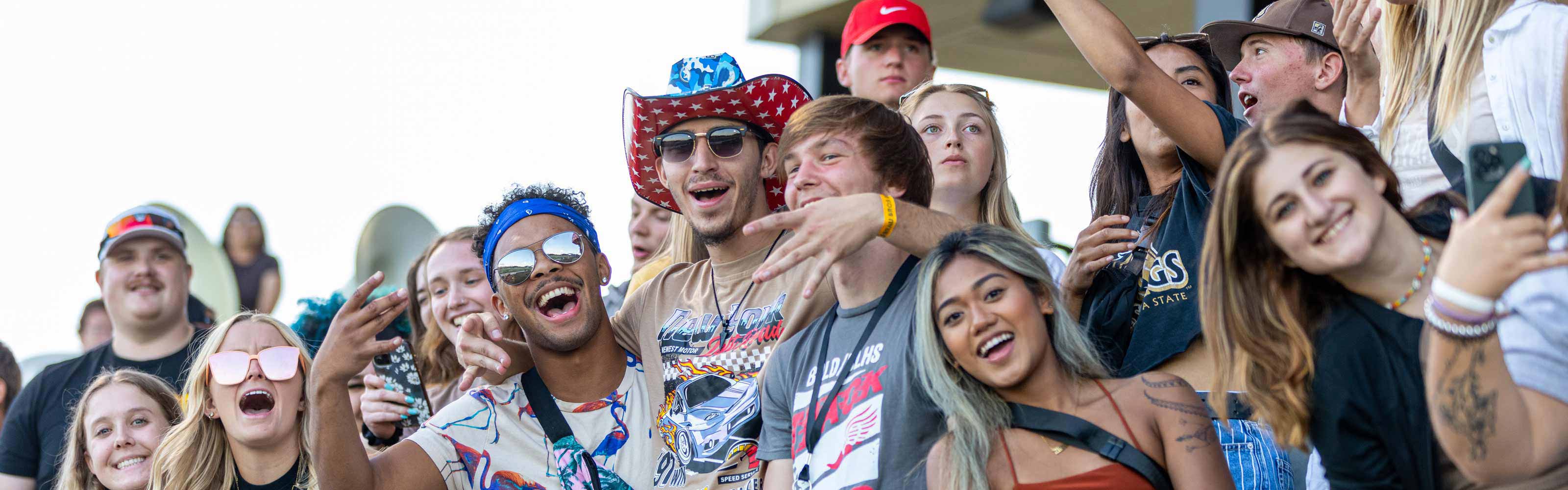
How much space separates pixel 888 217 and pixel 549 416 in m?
1.37

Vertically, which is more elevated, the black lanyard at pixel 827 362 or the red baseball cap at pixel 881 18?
the red baseball cap at pixel 881 18

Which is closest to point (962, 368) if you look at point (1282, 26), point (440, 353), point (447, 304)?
point (1282, 26)

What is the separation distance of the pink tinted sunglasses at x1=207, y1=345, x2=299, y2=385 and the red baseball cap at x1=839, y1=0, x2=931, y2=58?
2623mm

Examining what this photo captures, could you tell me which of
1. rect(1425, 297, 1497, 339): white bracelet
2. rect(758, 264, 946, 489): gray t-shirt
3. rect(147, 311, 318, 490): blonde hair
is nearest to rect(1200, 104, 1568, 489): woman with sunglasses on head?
rect(1425, 297, 1497, 339): white bracelet

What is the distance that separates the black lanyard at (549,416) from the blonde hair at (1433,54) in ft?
7.36

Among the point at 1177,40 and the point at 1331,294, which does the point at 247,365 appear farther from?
the point at 1331,294

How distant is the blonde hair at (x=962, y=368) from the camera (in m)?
2.61

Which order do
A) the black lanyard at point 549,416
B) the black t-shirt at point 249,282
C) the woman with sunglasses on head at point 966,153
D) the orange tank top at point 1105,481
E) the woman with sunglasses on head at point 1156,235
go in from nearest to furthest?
the orange tank top at point 1105,481 → the woman with sunglasses on head at point 1156,235 → the black lanyard at point 549,416 → the woman with sunglasses on head at point 966,153 → the black t-shirt at point 249,282

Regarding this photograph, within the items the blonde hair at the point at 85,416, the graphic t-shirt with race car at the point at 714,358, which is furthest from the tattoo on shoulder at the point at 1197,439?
the blonde hair at the point at 85,416

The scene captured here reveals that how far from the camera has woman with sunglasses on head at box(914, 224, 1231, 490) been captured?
2512 mm

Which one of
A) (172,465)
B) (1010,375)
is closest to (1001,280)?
(1010,375)

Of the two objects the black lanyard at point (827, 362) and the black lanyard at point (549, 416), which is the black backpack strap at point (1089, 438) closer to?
the black lanyard at point (827, 362)

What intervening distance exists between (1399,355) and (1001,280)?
83cm

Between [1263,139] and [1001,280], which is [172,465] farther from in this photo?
[1263,139]
